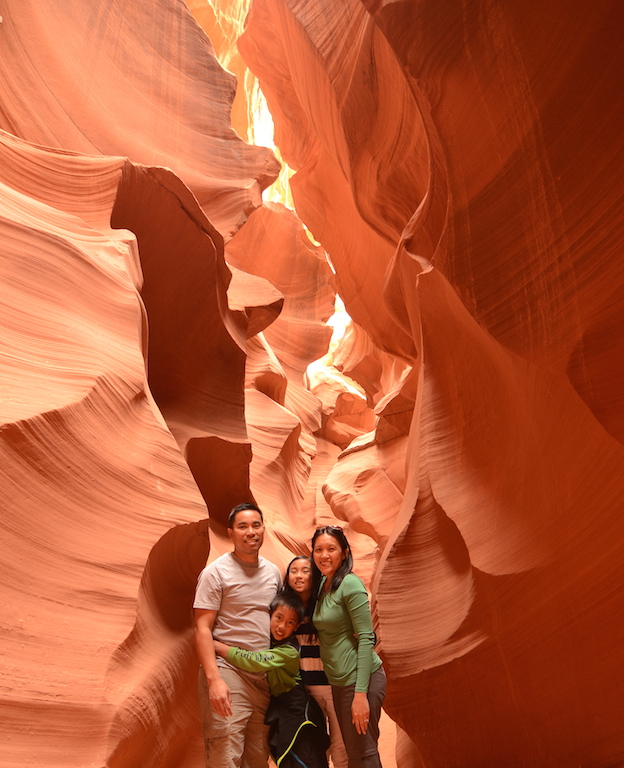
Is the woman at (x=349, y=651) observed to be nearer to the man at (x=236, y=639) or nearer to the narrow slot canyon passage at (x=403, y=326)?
the man at (x=236, y=639)

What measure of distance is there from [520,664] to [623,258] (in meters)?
2.63

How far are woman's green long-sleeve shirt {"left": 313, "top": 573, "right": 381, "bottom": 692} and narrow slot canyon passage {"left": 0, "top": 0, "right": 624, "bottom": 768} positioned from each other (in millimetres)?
828

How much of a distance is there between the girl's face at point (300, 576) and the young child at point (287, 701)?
0.39 ft

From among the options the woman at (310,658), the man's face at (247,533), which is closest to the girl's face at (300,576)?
the woman at (310,658)

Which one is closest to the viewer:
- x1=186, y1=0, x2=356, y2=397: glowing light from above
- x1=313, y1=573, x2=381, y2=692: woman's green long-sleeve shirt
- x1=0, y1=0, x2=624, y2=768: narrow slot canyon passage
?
x1=0, y1=0, x2=624, y2=768: narrow slot canyon passage

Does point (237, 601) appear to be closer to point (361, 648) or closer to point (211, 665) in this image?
point (211, 665)

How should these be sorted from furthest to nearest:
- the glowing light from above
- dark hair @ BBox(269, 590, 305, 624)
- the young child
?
Result: the glowing light from above
dark hair @ BBox(269, 590, 305, 624)
the young child

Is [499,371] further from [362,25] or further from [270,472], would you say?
[270,472]

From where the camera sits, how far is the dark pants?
3.37 metres

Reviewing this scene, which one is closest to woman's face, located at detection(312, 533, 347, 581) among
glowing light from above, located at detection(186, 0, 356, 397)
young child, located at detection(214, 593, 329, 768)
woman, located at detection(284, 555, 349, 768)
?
woman, located at detection(284, 555, 349, 768)

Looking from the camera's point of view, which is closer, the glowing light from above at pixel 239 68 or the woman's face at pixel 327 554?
the woman's face at pixel 327 554

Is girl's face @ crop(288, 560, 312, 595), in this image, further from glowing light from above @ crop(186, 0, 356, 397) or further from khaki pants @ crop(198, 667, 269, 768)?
glowing light from above @ crop(186, 0, 356, 397)

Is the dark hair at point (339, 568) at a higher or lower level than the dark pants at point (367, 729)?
higher

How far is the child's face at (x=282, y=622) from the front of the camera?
3.53 meters
